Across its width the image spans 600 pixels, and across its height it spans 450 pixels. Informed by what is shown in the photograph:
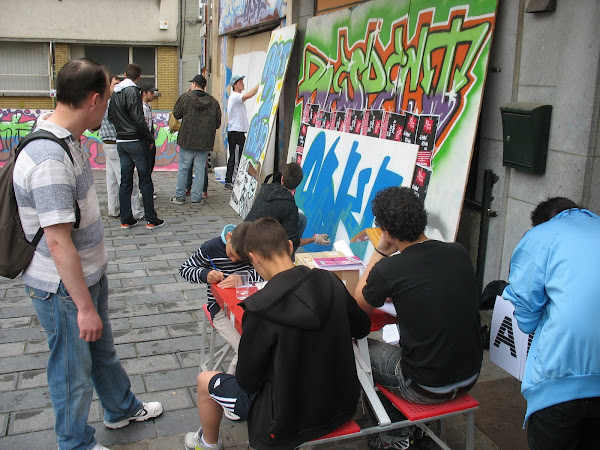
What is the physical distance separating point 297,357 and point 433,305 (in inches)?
25.9

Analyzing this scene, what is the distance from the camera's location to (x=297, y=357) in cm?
226

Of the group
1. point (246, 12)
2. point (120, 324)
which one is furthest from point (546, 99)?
point (246, 12)

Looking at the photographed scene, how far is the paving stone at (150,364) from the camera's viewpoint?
13.0 ft

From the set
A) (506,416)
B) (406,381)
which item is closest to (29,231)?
(406,381)

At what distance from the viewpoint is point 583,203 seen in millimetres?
3525

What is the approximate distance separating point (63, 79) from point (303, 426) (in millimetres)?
1736

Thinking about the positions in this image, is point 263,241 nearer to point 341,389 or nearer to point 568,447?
point 341,389

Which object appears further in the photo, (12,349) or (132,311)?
(132,311)

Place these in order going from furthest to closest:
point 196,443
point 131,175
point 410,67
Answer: point 131,175 → point 410,67 → point 196,443

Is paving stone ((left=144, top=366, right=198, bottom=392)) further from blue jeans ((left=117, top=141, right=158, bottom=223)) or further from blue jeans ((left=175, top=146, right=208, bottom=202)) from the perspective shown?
blue jeans ((left=175, top=146, right=208, bottom=202))

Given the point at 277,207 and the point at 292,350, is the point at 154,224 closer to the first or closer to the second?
the point at 277,207

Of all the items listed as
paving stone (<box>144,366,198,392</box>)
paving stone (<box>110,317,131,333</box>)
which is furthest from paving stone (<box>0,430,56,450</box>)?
paving stone (<box>110,317,131,333</box>)

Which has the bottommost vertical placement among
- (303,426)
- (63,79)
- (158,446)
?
(158,446)

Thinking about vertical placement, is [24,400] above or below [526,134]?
below
